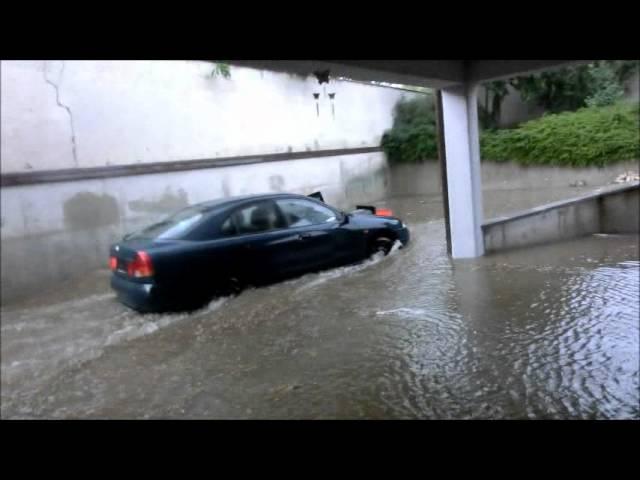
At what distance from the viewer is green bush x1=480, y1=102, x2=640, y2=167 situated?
14.5 meters

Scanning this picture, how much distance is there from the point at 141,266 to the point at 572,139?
46.0 feet

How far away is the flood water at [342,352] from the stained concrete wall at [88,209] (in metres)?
0.23

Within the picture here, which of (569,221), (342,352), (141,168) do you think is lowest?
(342,352)

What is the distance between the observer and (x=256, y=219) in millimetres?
5551

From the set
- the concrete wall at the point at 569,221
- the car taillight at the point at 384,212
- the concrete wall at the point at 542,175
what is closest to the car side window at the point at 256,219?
the car taillight at the point at 384,212

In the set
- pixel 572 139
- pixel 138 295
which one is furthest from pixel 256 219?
pixel 572 139

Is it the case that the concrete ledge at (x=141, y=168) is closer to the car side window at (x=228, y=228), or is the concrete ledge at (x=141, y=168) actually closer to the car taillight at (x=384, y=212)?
the car side window at (x=228, y=228)

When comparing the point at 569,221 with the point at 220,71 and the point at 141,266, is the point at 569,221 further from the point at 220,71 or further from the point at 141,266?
the point at 141,266

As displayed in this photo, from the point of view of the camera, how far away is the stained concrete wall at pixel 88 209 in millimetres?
3057

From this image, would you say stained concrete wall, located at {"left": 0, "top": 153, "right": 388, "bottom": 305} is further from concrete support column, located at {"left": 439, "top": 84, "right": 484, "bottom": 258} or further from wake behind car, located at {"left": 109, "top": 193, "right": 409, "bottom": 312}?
concrete support column, located at {"left": 439, "top": 84, "right": 484, "bottom": 258}

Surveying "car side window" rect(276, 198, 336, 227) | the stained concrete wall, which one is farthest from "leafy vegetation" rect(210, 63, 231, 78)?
"car side window" rect(276, 198, 336, 227)
